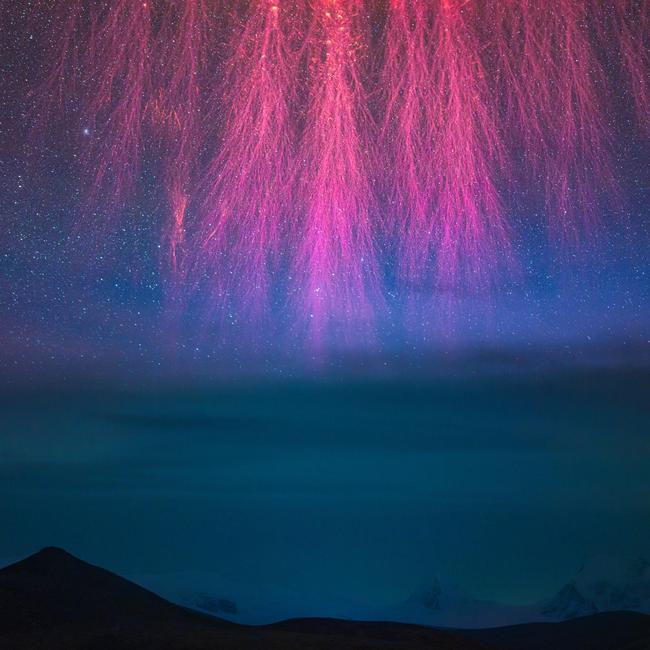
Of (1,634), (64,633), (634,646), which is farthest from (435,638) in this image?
(1,634)

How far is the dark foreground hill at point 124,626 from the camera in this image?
189ft

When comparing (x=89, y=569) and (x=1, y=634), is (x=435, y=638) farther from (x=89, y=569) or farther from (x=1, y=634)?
(x=89, y=569)

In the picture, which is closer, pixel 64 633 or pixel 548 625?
pixel 64 633

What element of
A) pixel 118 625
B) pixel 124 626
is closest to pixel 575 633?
pixel 118 625

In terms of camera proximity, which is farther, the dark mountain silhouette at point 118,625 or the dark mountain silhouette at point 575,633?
the dark mountain silhouette at point 575,633

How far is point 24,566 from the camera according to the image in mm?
95188

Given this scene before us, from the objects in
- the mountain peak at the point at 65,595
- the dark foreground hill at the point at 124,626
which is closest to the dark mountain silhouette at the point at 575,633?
the dark foreground hill at the point at 124,626

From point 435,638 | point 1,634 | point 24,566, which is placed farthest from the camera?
point 24,566

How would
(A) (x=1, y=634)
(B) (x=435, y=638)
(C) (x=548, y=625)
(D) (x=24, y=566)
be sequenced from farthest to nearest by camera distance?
(C) (x=548, y=625)
(D) (x=24, y=566)
(B) (x=435, y=638)
(A) (x=1, y=634)

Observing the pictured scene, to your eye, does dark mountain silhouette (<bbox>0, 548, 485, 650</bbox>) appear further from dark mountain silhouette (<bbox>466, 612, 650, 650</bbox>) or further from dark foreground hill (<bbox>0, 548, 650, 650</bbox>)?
dark mountain silhouette (<bbox>466, 612, 650, 650</bbox>)

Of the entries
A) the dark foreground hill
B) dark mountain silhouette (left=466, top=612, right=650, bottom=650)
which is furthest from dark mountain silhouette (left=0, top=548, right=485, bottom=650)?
dark mountain silhouette (left=466, top=612, right=650, bottom=650)

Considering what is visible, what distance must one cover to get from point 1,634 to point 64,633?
433 cm

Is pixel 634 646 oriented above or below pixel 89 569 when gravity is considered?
below

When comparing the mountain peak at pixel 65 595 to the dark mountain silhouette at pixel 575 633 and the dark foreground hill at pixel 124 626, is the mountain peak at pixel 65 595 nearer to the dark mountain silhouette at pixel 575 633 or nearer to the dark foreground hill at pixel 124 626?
the dark foreground hill at pixel 124 626
